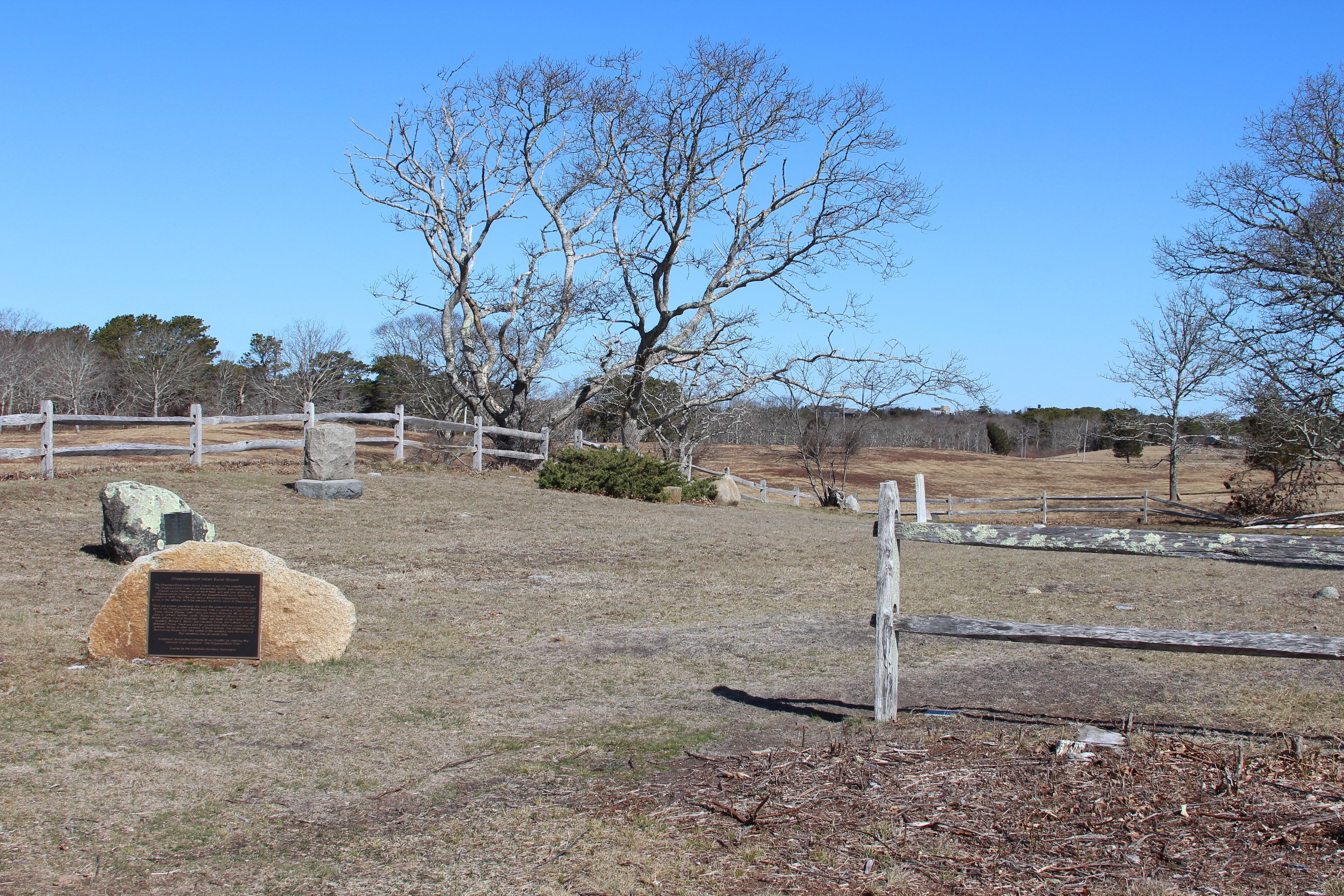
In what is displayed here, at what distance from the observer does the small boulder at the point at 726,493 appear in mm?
23969

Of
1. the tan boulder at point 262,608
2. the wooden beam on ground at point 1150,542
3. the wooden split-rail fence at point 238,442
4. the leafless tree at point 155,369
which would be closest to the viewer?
the wooden beam on ground at point 1150,542

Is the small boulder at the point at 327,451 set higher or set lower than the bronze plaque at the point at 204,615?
higher

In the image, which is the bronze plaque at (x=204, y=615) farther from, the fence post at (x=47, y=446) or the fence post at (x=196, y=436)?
the fence post at (x=196, y=436)

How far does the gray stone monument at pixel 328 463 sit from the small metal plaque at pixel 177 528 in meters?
5.78

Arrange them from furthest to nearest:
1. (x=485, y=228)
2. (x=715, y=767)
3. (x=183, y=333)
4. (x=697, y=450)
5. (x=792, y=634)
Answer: (x=183, y=333), (x=697, y=450), (x=485, y=228), (x=792, y=634), (x=715, y=767)

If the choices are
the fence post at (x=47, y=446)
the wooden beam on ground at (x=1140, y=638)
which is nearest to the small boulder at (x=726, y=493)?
the fence post at (x=47, y=446)

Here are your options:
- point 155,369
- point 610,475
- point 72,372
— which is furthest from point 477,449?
point 155,369

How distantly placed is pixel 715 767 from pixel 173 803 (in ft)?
8.57

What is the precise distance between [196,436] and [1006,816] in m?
16.7

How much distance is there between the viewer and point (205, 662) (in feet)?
23.4

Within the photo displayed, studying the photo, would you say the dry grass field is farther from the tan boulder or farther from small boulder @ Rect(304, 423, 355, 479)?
small boulder @ Rect(304, 423, 355, 479)

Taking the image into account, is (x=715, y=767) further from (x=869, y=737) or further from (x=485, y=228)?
(x=485, y=228)

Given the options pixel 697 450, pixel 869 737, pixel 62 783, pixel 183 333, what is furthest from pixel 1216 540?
pixel 183 333

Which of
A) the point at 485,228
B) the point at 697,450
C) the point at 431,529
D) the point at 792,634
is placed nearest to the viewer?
the point at 792,634
